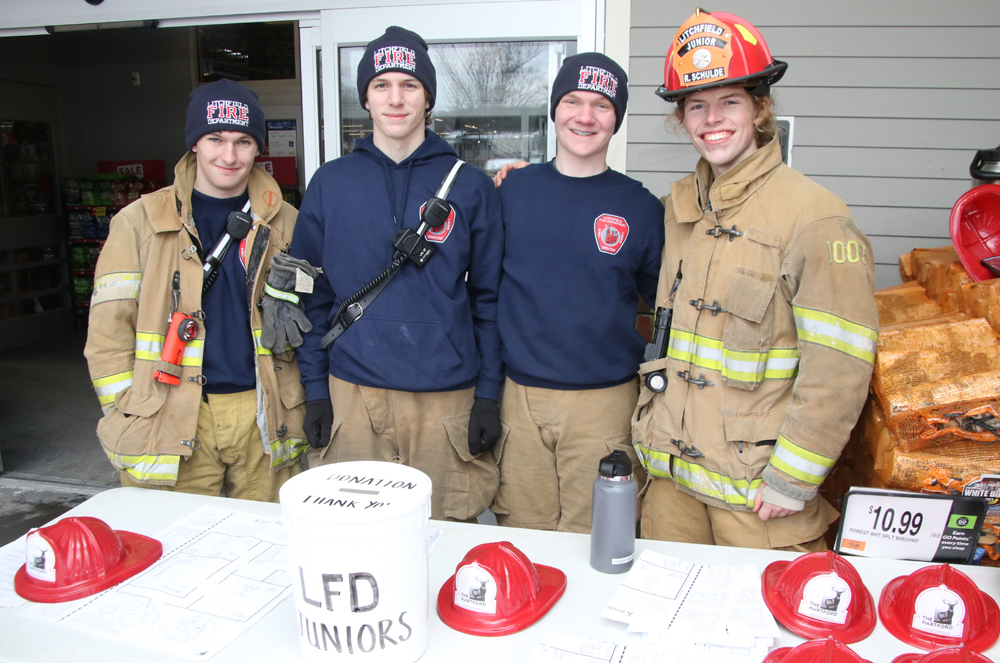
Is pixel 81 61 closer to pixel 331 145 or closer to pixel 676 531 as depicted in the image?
Result: pixel 331 145

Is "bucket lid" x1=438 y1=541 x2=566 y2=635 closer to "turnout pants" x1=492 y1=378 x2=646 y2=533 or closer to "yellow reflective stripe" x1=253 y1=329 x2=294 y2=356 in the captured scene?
"turnout pants" x1=492 y1=378 x2=646 y2=533

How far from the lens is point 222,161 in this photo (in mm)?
2348

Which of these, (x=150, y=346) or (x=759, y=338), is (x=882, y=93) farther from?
(x=150, y=346)

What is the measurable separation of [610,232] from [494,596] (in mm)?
1304

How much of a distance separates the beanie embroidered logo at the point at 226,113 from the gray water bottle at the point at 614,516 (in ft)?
5.61

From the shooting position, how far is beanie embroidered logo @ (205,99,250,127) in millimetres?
2303

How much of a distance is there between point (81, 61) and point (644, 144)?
798cm

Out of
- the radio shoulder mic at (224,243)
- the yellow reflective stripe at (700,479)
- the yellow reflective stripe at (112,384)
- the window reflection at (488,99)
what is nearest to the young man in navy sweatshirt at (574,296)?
the yellow reflective stripe at (700,479)

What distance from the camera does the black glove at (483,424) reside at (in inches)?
91.0

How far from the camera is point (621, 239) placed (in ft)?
7.48

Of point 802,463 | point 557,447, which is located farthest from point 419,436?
point 802,463

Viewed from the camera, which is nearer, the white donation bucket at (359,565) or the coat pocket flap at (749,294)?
the white donation bucket at (359,565)

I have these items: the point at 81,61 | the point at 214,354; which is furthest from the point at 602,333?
the point at 81,61

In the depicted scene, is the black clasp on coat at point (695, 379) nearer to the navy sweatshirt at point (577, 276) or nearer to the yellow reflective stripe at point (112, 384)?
the navy sweatshirt at point (577, 276)
